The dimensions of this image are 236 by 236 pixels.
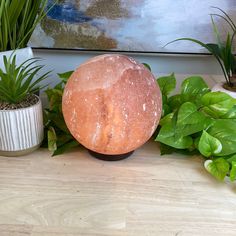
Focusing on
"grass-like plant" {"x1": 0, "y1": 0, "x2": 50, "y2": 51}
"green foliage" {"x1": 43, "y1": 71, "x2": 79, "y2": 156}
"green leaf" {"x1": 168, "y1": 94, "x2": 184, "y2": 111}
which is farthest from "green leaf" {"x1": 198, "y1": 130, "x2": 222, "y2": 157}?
"grass-like plant" {"x1": 0, "y1": 0, "x2": 50, "y2": 51}

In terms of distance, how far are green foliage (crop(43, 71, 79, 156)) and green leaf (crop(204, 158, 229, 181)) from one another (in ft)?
0.87

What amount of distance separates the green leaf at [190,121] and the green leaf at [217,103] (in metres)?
0.03

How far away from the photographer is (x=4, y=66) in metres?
0.61

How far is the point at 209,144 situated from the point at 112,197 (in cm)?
21

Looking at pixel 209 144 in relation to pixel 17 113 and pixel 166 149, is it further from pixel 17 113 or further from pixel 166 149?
pixel 17 113

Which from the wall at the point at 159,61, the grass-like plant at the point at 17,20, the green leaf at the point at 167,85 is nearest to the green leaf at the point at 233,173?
the green leaf at the point at 167,85

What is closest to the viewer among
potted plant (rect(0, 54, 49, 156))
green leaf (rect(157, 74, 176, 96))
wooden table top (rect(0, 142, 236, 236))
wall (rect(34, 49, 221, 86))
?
wooden table top (rect(0, 142, 236, 236))

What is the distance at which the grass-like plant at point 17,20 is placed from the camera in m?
0.58

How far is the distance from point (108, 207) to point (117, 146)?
11 cm

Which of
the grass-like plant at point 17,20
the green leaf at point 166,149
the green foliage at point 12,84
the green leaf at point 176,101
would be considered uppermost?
the grass-like plant at point 17,20

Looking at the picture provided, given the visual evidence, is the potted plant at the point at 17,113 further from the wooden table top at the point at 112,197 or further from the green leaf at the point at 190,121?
the green leaf at the point at 190,121

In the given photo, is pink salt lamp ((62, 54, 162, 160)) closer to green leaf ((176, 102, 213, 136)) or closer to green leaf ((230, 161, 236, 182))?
green leaf ((176, 102, 213, 136))

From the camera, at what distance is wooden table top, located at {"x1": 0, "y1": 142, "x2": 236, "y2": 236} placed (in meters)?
0.45

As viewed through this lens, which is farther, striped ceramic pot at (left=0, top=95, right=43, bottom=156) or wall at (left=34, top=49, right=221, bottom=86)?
wall at (left=34, top=49, right=221, bottom=86)
